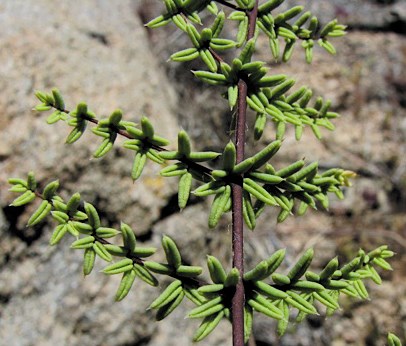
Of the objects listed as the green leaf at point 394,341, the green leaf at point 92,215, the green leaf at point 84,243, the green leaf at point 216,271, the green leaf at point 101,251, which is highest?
the green leaf at point 92,215

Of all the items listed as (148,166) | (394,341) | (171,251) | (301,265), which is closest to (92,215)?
(171,251)

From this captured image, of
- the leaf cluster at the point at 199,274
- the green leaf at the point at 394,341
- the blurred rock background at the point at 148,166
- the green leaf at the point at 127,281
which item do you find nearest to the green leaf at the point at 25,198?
the leaf cluster at the point at 199,274

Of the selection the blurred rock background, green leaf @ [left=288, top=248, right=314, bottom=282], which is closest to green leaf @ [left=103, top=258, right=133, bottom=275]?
green leaf @ [left=288, top=248, right=314, bottom=282]

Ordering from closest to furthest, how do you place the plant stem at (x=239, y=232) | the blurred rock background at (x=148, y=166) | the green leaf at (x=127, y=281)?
1. the plant stem at (x=239, y=232)
2. the green leaf at (x=127, y=281)
3. the blurred rock background at (x=148, y=166)

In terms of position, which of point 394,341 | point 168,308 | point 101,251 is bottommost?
point 394,341

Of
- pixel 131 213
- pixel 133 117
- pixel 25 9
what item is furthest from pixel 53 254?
pixel 25 9

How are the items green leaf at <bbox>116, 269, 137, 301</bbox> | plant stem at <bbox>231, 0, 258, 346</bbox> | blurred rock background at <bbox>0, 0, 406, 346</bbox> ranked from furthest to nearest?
1. blurred rock background at <bbox>0, 0, 406, 346</bbox>
2. green leaf at <bbox>116, 269, 137, 301</bbox>
3. plant stem at <bbox>231, 0, 258, 346</bbox>

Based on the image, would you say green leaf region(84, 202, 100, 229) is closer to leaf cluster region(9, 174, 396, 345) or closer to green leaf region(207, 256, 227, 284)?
leaf cluster region(9, 174, 396, 345)

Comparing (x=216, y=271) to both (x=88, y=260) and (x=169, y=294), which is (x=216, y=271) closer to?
(x=169, y=294)

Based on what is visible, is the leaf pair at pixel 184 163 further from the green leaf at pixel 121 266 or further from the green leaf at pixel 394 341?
the green leaf at pixel 394 341
